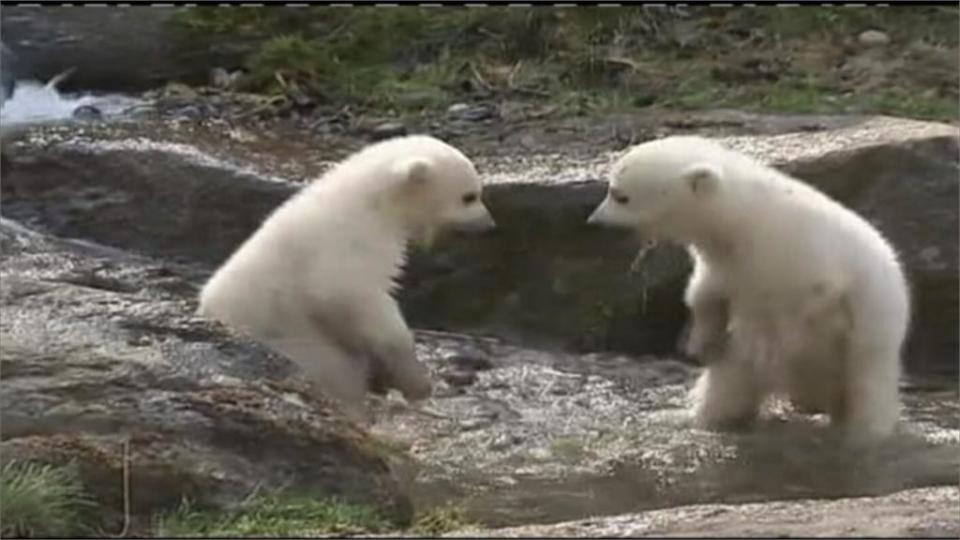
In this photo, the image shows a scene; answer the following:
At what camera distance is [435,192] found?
707 centimetres

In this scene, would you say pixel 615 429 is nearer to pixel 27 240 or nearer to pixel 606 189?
pixel 606 189

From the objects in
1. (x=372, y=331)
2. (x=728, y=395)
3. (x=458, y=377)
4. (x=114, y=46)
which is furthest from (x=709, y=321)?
(x=114, y=46)

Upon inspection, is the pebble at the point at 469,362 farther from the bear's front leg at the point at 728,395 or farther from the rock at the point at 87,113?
the rock at the point at 87,113

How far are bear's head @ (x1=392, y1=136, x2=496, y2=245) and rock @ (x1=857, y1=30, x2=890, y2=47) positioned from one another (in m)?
6.01

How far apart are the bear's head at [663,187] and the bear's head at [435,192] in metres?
0.42

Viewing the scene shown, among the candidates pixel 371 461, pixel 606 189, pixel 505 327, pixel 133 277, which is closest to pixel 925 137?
pixel 606 189

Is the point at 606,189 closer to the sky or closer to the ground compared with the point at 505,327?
closer to the sky

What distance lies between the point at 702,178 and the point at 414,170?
917 millimetres

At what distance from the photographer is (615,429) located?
661cm

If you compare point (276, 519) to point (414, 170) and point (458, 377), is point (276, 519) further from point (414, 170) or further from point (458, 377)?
point (458, 377)

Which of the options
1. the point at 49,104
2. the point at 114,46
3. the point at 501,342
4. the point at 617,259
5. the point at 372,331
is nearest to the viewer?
the point at 372,331

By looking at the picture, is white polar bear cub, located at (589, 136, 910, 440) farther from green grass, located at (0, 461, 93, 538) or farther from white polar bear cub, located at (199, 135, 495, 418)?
green grass, located at (0, 461, 93, 538)

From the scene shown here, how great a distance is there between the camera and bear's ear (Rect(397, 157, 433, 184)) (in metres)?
6.94

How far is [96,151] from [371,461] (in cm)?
463
